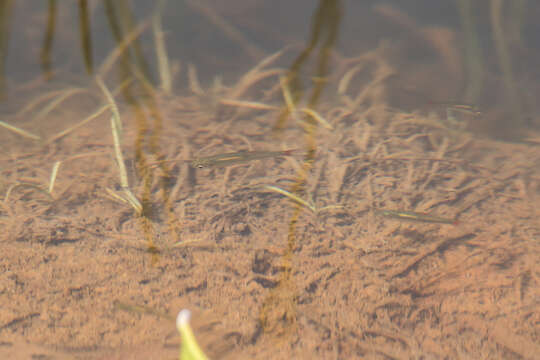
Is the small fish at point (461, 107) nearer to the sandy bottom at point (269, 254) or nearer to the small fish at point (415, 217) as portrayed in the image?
the sandy bottom at point (269, 254)

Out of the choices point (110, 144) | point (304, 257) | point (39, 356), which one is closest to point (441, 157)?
point (304, 257)

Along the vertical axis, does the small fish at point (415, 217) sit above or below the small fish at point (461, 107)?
below

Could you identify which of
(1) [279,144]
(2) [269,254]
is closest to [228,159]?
(1) [279,144]

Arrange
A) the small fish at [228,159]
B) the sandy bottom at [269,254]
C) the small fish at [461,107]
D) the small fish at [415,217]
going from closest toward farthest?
the sandy bottom at [269,254]
the small fish at [415,217]
the small fish at [228,159]
the small fish at [461,107]

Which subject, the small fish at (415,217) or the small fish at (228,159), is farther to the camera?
the small fish at (228,159)

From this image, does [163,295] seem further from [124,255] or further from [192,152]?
[192,152]

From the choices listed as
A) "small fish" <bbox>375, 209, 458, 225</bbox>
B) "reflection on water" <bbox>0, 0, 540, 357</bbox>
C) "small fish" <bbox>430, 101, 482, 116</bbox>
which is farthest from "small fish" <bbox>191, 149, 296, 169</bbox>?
"small fish" <bbox>430, 101, 482, 116</bbox>

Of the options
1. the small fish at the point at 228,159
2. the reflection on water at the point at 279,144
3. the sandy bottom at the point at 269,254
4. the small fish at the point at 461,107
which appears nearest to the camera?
the sandy bottom at the point at 269,254

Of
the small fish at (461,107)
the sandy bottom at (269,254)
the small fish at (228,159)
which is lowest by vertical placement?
the sandy bottom at (269,254)

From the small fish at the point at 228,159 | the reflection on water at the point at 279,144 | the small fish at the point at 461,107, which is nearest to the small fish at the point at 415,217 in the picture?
the reflection on water at the point at 279,144
